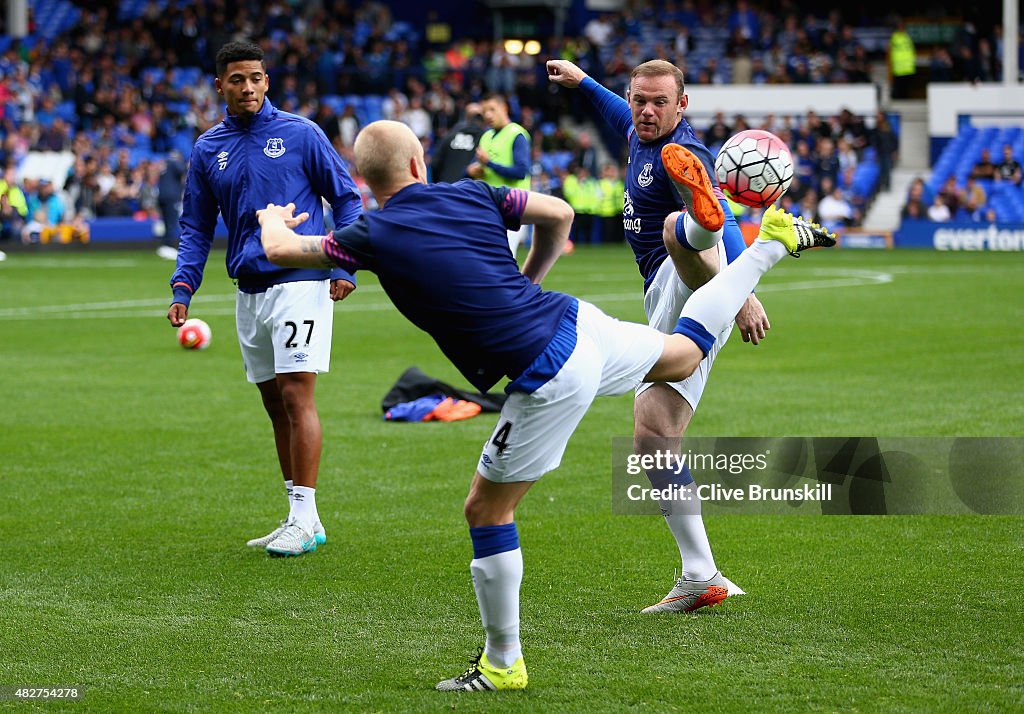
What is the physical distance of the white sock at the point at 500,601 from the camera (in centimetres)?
484

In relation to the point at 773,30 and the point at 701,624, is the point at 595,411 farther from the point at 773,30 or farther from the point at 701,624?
the point at 773,30

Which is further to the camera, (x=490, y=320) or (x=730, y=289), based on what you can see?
(x=730, y=289)

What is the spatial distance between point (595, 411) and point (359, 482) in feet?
9.94

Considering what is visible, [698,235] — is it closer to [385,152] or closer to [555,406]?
[555,406]

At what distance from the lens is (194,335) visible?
48.6 ft

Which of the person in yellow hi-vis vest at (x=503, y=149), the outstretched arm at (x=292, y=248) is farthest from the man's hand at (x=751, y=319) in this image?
the person in yellow hi-vis vest at (x=503, y=149)

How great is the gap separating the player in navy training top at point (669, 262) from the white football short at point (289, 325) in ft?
5.60

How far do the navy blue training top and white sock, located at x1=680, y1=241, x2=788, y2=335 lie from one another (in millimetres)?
647

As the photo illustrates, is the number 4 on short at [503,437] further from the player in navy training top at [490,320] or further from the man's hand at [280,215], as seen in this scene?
the man's hand at [280,215]

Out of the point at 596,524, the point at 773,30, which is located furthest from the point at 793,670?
the point at 773,30

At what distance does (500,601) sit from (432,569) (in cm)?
168

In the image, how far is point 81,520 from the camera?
7.54m
